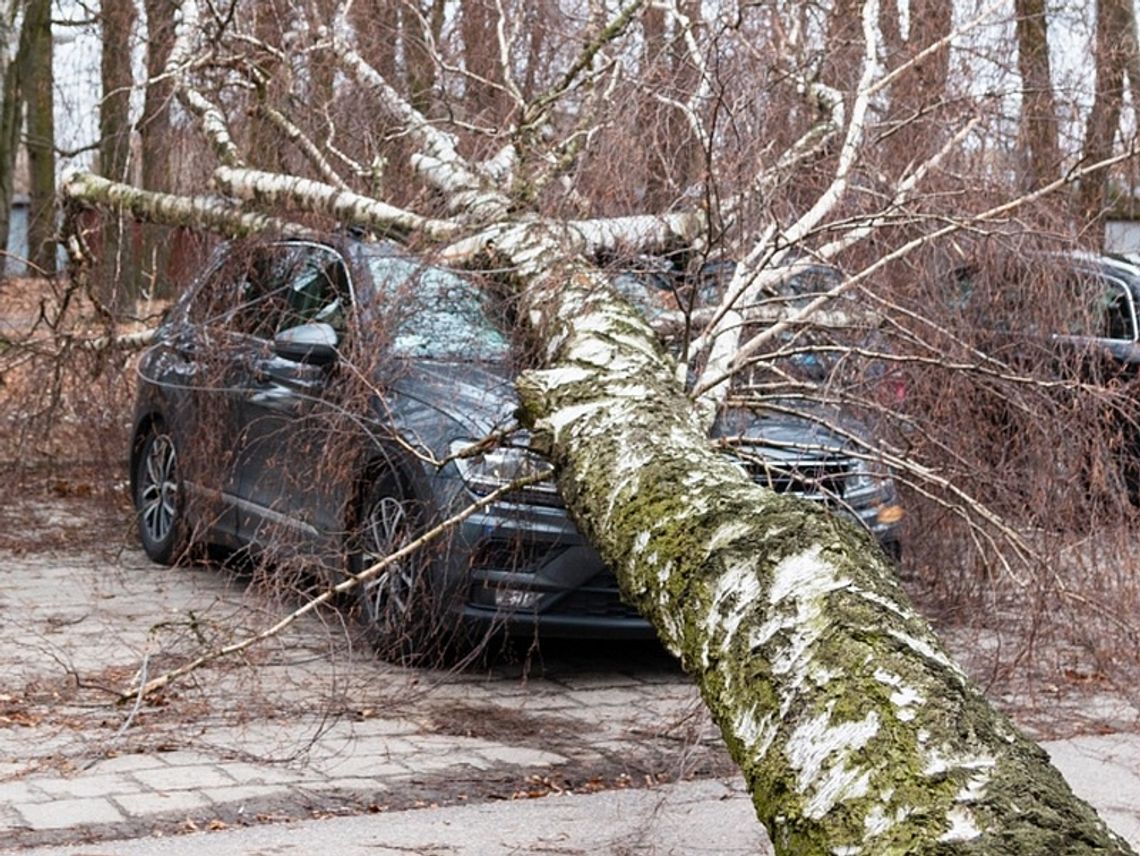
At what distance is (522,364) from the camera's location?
7137 mm

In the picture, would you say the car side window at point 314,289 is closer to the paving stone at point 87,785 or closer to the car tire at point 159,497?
the car tire at point 159,497

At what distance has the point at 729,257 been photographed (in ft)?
23.7

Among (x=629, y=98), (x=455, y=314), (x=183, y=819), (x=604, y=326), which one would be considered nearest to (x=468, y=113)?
(x=629, y=98)

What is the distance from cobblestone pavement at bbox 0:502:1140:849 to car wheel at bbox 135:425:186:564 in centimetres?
116

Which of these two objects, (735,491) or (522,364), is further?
(522,364)

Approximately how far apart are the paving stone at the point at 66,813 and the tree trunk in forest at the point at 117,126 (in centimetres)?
515

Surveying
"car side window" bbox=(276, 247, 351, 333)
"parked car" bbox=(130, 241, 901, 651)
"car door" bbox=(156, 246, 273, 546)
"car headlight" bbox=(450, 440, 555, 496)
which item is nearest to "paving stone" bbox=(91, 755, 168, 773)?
"parked car" bbox=(130, 241, 901, 651)

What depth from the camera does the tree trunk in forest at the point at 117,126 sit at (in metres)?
10.5

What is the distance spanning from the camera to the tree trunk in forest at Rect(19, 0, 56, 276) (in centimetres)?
1090

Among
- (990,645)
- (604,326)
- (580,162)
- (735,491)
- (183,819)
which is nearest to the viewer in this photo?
(735,491)

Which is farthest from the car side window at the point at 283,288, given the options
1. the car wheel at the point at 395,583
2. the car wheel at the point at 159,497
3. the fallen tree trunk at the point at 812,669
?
the fallen tree trunk at the point at 812,669

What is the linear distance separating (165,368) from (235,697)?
3.29 m

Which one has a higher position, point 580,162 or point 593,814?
point 580,162

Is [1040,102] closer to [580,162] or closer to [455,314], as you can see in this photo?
[580,162]
